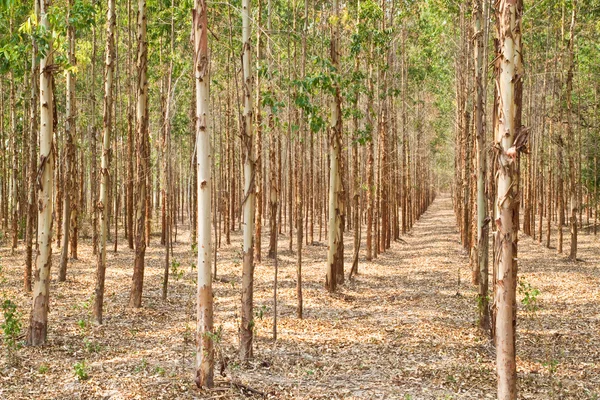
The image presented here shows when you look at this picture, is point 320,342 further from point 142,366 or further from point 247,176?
point 247,176

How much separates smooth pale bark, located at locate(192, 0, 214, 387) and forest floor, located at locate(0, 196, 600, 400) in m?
0.88

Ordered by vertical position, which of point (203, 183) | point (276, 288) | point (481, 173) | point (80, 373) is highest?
point (481, 173)

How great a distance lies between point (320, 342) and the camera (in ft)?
31.9

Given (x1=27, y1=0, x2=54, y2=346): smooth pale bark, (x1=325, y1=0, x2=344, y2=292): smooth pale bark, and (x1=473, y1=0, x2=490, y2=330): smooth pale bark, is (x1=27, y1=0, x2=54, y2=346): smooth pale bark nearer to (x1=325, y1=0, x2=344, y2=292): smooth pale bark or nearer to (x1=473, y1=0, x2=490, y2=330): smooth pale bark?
(x1=325, y1=0, x2=344, y2=292): smooth pale bark

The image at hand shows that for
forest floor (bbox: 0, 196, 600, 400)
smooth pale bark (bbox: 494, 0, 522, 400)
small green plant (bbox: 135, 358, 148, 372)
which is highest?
smooth pale bark (bbox: 494, 0, 522, 400)

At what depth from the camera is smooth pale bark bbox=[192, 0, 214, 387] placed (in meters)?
6.43

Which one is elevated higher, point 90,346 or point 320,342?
point 90,346

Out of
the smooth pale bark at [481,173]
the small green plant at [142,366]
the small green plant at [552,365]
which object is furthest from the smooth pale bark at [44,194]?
the small green plant at [552,365]

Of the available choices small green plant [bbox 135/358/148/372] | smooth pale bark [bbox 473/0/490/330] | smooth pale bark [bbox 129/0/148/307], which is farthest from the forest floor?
smooth pale bark [bbox 129/0/148/307]

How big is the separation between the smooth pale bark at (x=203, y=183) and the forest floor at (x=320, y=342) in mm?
879

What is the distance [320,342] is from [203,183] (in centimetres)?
450

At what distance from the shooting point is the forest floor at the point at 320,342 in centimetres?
713

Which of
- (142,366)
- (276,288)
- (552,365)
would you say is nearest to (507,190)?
(552,365)

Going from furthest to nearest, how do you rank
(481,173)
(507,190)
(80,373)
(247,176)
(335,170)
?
(335,170) < (481,173) < (247,176) < (80,373) < (507,190)
